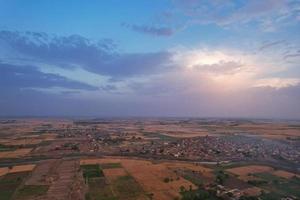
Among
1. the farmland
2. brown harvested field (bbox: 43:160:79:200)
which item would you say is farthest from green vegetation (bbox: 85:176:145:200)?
brown harvested field (bbox: 43:160:79:200)

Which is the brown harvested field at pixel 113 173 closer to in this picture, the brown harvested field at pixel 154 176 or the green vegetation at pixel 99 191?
the brown harvested field at pixel 154 176

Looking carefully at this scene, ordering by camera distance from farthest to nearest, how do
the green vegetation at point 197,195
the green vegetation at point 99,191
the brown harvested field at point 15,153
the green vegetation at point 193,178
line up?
1. the brown harvested field at point 15,153
2. the green vegetation at point 193,178
3. the green vegetation at point 99,191
4. the green vegetation at point 197,195

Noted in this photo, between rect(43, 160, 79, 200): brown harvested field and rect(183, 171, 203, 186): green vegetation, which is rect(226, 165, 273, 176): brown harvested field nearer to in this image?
rect(183, 171, 203, 186): green vegetation

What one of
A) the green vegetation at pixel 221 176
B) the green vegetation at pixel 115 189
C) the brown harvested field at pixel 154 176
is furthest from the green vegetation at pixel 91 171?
the green vegetation at pixel 221 176

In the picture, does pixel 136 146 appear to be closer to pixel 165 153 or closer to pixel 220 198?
pixel 165 153

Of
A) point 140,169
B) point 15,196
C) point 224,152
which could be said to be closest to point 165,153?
point 224,152

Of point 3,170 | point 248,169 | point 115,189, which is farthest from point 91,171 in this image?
point 248,169
